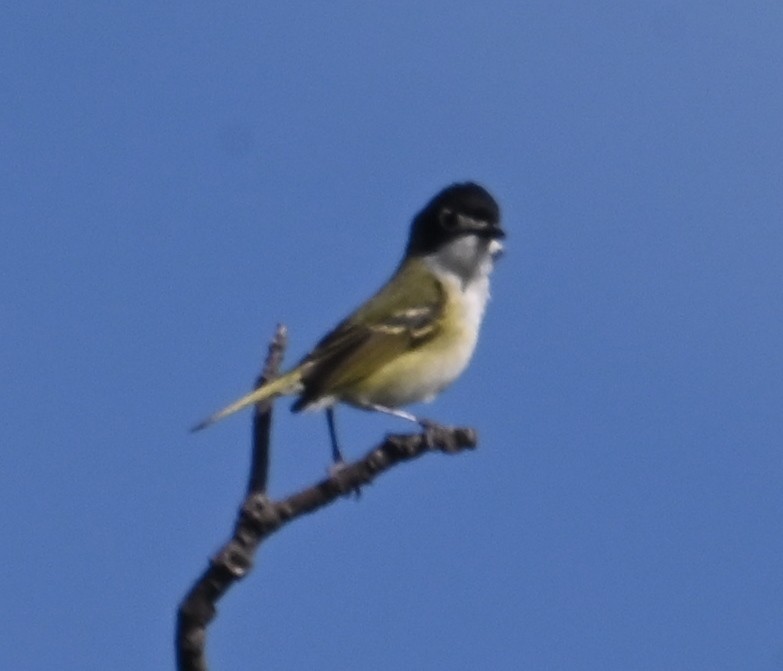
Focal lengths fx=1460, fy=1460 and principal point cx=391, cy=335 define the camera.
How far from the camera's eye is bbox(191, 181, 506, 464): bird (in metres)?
9.19

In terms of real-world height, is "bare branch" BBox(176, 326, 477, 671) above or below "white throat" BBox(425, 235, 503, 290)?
below

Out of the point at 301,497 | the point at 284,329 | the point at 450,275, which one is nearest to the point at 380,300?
Answer: the point at 450,275

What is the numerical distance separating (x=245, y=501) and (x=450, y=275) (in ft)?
21.8

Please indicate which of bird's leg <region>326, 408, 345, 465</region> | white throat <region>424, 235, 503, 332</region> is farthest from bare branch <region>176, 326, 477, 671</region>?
white throat <region>424, 235, 503, 332</region>

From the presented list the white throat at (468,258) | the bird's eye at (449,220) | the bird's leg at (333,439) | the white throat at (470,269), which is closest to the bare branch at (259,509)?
the bird's leg at (333,439)

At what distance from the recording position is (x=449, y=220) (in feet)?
35.6

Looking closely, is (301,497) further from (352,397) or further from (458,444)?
(352,397)

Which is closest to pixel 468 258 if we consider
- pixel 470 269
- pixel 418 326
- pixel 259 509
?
pixel 470 269

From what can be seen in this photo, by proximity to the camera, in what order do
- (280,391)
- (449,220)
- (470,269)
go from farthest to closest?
1. (449,220)
2. (470,269)
3. (280,391)

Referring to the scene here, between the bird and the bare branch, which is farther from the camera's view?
the bird

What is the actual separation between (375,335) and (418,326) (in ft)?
1.09

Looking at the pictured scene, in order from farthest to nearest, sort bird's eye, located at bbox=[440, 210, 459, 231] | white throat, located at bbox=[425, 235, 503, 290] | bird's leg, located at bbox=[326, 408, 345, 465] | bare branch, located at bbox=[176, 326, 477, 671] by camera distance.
Result: bird's eye, located at bbox=[440, 210, 459, 231]
white throat, located at bbox=[425, 235, 503, 290]
bird's leg, located at bbox=[326, 408, 345, 465]
bare branch, located at bbox=[176, 326, 477, 671]

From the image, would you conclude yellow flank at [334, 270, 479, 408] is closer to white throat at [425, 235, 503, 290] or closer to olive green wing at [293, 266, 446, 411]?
olive green wing at [293, 266, 446, 411]

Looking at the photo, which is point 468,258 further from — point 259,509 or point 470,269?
point 259,509
